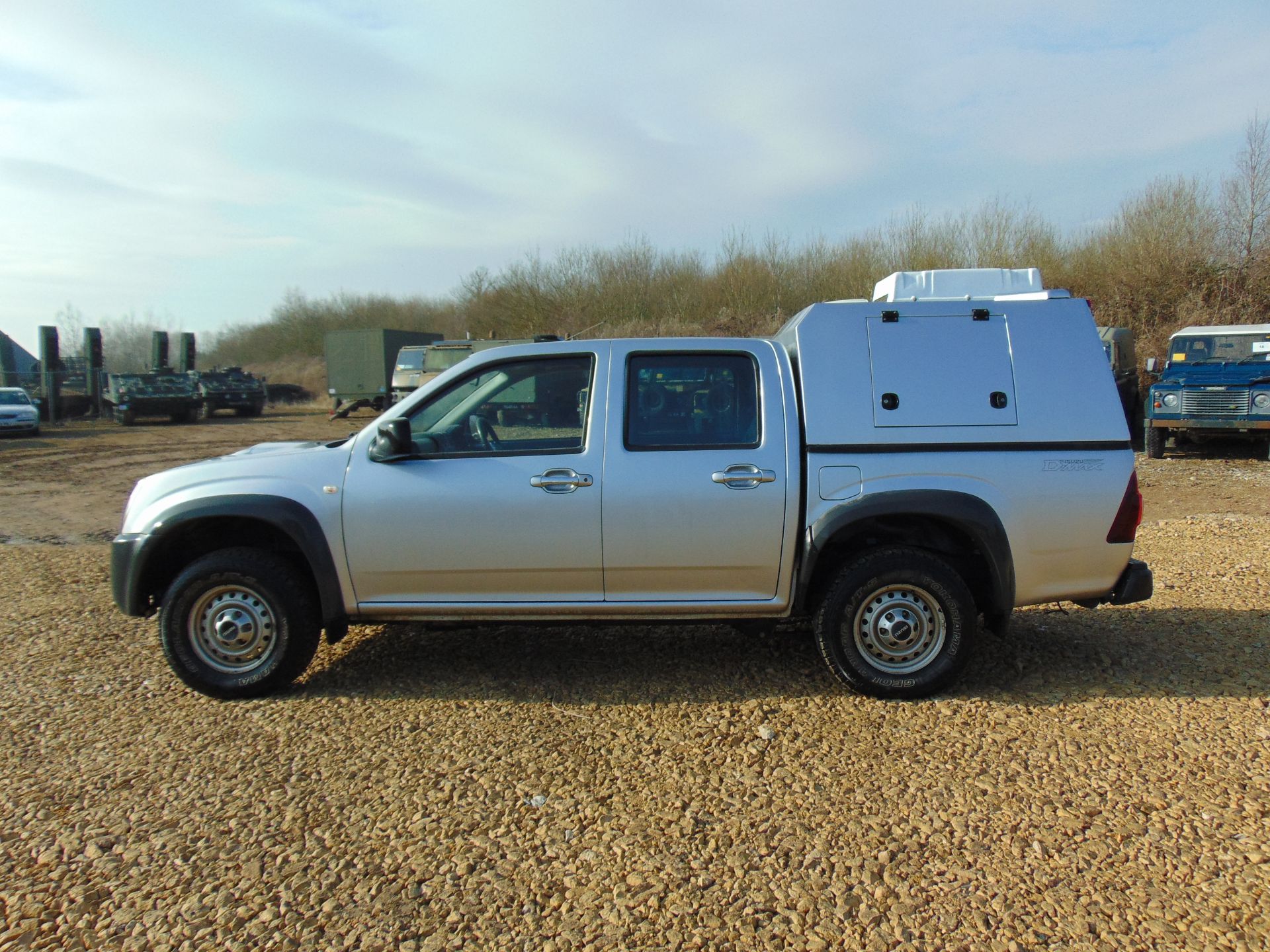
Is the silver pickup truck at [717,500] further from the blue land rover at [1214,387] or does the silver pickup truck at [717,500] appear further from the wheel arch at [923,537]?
the blue land rover at [1214,387]

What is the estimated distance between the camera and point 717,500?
4094 millimetres

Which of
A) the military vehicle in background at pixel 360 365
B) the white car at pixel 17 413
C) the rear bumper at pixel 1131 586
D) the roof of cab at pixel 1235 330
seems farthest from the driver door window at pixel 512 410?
the military vehicle in background at pixel 360 365

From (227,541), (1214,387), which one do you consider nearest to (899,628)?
(227,541)

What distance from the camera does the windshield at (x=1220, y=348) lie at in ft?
45.7

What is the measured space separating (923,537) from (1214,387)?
1275cm

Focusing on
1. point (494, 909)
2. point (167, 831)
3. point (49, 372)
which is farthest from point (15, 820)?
point (49, 372)

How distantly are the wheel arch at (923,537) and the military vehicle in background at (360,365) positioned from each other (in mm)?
23342

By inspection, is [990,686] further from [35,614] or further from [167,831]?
[35,614]

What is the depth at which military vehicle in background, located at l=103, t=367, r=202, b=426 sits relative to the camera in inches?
995

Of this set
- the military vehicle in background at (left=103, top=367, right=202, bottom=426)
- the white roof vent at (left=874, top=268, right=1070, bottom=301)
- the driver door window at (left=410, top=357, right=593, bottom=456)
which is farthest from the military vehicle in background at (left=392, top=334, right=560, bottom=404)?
the driver door window at (left=410, top=357, right=593, bottom=456)

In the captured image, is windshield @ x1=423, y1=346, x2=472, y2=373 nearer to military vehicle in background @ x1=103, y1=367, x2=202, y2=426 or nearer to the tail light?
military vehicle in background @ x1=103, y1=367, x2=202, y2=426

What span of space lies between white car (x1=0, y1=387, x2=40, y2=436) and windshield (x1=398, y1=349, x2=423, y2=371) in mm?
9031

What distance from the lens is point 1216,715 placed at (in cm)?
404

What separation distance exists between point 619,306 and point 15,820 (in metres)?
29.5
